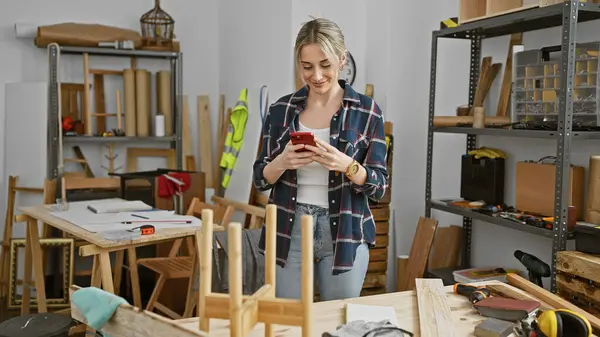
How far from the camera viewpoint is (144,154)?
5.76m

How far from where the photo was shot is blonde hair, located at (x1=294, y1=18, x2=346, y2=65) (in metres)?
2.14

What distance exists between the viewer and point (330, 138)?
7.37ft

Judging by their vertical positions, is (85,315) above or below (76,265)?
above

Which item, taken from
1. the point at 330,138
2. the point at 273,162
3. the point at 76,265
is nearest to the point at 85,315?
the point at 273,162

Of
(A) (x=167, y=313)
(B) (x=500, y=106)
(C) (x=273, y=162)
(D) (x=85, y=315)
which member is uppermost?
(B) (x=500, y=106)

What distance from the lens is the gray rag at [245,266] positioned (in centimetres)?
346

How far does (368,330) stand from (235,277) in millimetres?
508

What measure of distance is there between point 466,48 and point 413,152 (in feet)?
2.65

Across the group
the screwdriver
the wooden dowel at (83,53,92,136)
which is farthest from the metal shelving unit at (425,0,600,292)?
the wooden dowel at (83,53,92,136)

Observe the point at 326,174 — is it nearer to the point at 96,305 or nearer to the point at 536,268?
the point at 536,268

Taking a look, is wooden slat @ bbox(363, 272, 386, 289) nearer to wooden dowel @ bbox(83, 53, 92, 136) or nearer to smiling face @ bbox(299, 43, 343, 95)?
smiling face @ bbox(299, 43, 343, 95)

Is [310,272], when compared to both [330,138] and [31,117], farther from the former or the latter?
[31,117]

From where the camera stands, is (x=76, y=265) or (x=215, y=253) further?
(x=76, y=265)

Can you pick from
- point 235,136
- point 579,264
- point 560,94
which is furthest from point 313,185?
point 235,136
